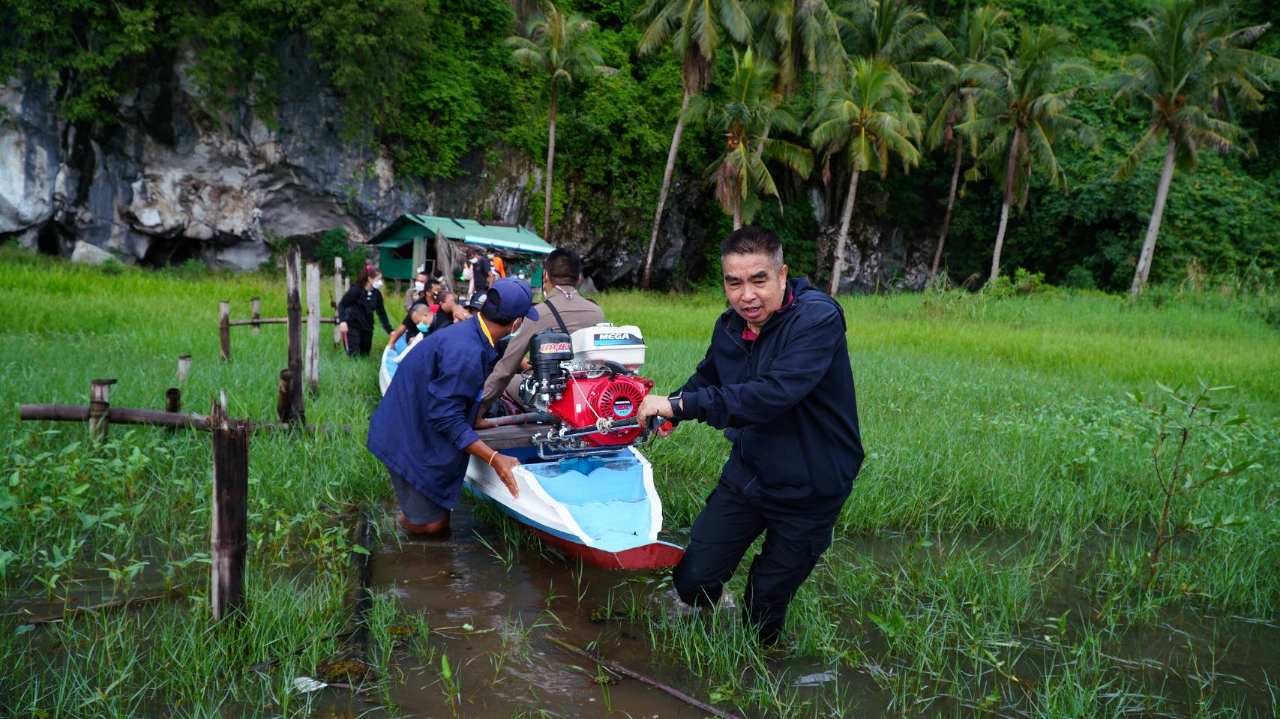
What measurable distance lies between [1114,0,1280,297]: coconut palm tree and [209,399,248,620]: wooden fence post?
84.6 feet

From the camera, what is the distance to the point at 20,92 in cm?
2212

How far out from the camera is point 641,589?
4547 mm

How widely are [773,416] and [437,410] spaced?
228 centimetres

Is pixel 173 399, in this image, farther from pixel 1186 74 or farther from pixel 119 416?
pixel 1186 74

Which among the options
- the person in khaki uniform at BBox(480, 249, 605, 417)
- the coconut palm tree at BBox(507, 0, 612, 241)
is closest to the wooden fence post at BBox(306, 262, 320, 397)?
the person in khaki uniform at BBox(480, 249, 605, 417)

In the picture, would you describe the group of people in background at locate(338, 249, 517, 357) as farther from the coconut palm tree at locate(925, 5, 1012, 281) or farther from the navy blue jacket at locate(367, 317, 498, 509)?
the coconut palm tree at locate(925, 5, 1012, 281)

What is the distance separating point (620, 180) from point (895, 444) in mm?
25234

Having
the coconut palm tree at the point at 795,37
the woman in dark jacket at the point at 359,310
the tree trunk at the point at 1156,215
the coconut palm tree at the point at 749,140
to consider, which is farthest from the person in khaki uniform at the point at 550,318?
the tree trunk at the point at 1156,215

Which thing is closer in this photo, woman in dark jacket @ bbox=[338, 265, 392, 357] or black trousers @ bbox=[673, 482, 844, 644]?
black trousers @ bbox=[673, 482, 844, 644]

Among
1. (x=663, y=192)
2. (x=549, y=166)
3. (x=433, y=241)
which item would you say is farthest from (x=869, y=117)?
(x=433, y=241)

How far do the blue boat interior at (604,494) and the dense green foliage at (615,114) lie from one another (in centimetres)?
2226

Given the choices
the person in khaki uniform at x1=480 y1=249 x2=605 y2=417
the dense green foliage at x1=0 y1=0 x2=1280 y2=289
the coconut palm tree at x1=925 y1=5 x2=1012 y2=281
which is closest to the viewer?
the person in khaki uniform at x1=480 y1=249 x2=605 y2=417

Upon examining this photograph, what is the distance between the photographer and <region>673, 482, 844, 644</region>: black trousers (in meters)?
3.35

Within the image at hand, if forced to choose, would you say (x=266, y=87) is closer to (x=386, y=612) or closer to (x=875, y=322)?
(x=875, y=322)
